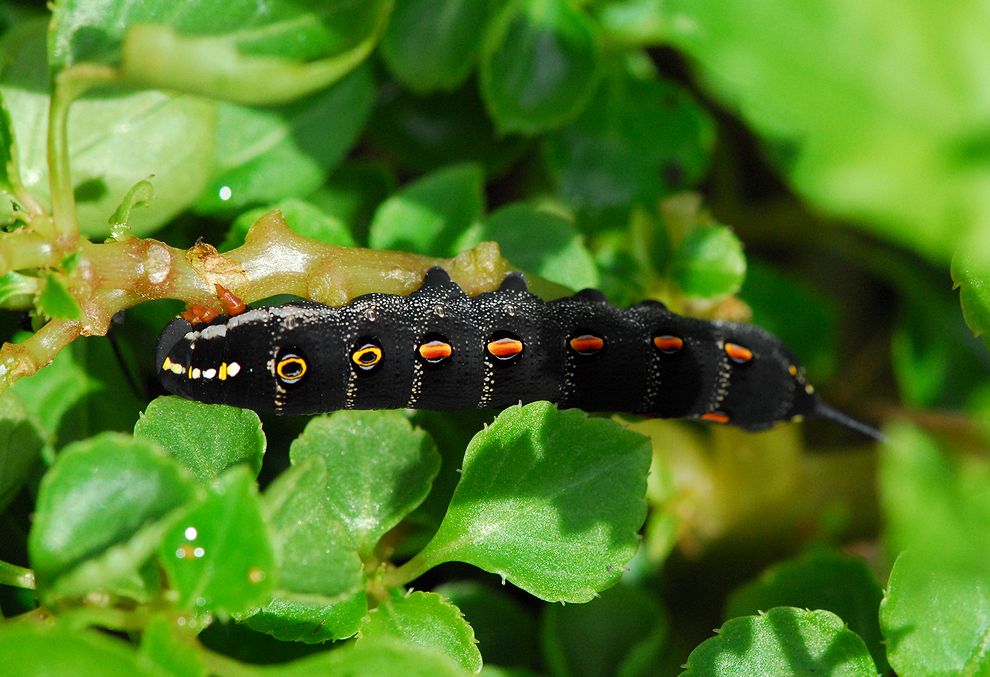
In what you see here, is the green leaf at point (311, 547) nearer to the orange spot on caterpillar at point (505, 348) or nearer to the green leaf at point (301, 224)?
the orange spot on caterpillar at point (505, 348)

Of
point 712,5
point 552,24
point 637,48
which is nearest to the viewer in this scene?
point 712,5

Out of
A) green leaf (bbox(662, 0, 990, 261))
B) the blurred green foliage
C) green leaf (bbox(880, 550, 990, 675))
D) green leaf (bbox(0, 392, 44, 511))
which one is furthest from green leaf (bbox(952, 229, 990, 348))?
green leaf (bbox(0, 392, 44, 511))

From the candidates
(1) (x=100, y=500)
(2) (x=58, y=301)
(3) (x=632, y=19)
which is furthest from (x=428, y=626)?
(3) (x=632, y=19)

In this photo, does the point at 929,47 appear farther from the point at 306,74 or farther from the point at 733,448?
the point at 733,448

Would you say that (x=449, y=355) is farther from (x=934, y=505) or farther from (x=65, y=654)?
(x=934, y=505)

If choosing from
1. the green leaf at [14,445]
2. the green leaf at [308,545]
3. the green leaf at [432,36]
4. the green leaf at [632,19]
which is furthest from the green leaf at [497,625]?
the green leaf at [632,19]

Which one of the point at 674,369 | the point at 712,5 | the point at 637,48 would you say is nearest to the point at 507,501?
the point at 674,369
